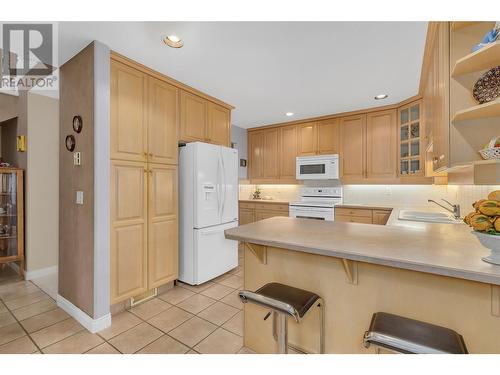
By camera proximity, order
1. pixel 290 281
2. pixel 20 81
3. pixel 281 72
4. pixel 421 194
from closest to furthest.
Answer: pixel 290 281 → pixel 281 72 → pixel 20 81 → pixel 421 194

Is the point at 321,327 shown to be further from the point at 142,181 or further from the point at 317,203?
the point at 317,203

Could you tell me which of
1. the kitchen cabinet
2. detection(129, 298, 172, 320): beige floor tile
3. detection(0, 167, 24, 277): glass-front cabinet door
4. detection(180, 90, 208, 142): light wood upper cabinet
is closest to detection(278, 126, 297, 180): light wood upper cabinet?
the kitchen cabinet

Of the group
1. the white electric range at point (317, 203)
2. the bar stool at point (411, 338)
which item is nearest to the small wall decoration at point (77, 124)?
the bar stool at point (411, 338)

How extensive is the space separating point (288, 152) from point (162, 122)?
275cm

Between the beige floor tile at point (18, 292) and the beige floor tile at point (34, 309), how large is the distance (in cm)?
38

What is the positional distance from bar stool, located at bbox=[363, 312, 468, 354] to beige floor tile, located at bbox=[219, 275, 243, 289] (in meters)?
1.95

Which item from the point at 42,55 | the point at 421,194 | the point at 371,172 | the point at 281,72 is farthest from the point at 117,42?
the point at 421,194

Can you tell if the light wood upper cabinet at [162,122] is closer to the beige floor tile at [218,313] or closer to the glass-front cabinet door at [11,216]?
the beige floor tile at [218,313]

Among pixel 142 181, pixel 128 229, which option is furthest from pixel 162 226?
pixel 142 181

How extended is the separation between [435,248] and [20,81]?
442 centimetres

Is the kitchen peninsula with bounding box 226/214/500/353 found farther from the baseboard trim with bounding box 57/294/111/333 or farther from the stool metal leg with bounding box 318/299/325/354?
the baseboard trim with bounding box 57/294/111/333

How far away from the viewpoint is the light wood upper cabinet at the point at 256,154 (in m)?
5.08
